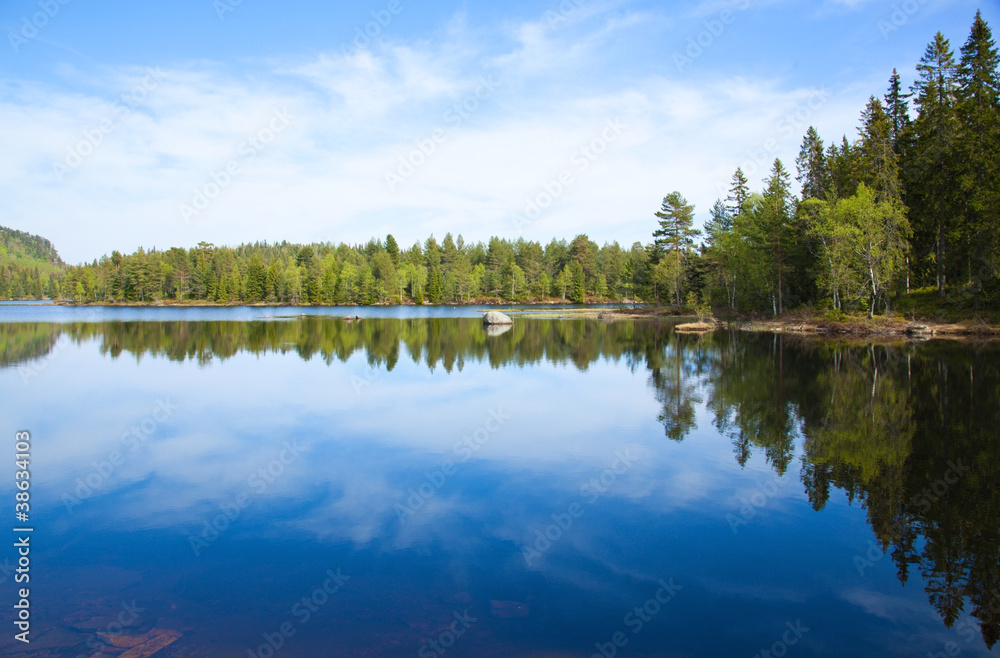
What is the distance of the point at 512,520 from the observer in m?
9.99

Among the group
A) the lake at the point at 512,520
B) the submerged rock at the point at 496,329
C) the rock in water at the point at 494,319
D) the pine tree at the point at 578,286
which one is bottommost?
the lake at the point at 512,520

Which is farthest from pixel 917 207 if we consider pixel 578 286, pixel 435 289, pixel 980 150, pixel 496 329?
pixel 435 289

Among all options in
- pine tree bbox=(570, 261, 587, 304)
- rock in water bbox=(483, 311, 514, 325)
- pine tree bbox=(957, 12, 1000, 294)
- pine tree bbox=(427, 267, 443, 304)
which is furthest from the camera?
pine tree bbox=(427, 267, 443, 304)

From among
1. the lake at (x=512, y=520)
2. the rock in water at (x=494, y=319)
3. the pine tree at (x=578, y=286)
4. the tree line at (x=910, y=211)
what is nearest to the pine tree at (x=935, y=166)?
the tree line at (x=910, y=211)

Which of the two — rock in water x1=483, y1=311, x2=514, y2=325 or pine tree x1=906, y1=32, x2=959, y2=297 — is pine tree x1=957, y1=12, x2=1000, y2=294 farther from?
rock in water x1=483, y1=311, x2=514, y2=325

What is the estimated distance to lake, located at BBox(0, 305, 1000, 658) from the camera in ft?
22.2

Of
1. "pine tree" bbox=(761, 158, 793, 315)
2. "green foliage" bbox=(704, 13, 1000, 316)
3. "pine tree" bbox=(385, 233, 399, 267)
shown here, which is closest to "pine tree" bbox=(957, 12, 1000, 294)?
"green foliage" bbox=(704, 13, 1000, 316)

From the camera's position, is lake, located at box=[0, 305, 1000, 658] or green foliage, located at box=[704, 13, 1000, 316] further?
green foliage, located at box=[704, 13, 1000, 316]

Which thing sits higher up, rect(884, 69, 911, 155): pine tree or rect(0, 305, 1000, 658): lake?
rect(884, 69, 911, 155): pine tree

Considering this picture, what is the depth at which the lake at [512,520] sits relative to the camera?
6.76 m

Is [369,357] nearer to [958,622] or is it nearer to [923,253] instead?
[958,622]

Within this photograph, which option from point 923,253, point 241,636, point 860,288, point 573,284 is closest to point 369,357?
point 241,636

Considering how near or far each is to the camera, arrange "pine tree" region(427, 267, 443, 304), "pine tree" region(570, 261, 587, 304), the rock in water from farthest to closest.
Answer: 1. "pine tree" region(427, 267, 443, 304)
2. "pine tree" region(570, 261, 587, 304)
3. the rock in water

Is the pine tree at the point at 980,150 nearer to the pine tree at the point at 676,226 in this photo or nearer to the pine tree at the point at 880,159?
the pine tree at the point at 880,159
